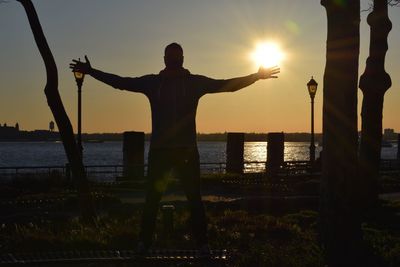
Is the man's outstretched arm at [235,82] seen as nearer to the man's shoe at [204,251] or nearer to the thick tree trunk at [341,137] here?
the thick tree trunk at [341,137]

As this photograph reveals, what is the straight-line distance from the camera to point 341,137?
677 centimetres

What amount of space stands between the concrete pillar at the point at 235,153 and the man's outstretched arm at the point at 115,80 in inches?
955

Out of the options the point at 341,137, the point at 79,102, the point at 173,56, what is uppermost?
the point at 79,102

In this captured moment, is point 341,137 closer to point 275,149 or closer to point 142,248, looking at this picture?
point 142,248

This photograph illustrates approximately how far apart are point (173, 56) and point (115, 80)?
0.63 metres

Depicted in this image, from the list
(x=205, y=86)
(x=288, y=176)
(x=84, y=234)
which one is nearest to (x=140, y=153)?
(x=288, y=176)

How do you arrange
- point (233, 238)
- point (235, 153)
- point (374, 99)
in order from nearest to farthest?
point (233, 238) → point (374, 99) → point (235, 153)

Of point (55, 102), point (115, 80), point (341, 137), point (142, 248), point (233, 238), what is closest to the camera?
point (142, 248)

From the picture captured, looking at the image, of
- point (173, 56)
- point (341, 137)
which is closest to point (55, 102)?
point (173, 56)

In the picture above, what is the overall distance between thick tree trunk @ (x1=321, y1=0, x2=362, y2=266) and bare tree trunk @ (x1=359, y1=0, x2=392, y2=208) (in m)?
6.18

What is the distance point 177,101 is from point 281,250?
1878mm

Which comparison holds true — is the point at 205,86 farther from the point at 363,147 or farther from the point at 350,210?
the point at 363,147

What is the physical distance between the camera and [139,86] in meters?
6.30

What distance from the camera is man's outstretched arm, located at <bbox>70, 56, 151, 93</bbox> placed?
20.7ft
